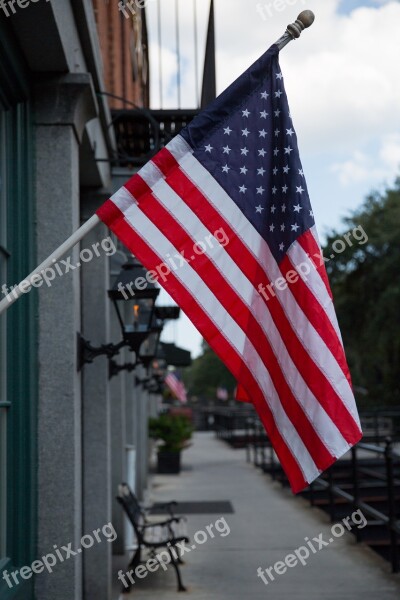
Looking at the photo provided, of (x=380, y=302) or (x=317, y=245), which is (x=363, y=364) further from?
(x=317, y=245)

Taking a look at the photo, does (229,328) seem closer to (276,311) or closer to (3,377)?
(276,311)

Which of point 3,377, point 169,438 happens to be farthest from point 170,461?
point 3,377

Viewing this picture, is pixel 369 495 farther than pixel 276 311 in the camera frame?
Yes

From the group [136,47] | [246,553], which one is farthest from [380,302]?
[246,553]

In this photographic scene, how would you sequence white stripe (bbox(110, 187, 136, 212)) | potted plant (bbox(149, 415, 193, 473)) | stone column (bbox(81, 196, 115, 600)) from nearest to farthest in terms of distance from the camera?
1. white stripe (bbox(110, 187, 136, 212))
2. stone column (bbox(81, 196, 115, 600))
3. potted plant (bbox(149, 415, 193, 473))

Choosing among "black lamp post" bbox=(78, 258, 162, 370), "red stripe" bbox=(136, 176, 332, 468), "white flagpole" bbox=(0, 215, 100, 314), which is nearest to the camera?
"white flagpole" bbox=(0, 215, 100, 314)

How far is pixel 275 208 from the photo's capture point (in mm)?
4652

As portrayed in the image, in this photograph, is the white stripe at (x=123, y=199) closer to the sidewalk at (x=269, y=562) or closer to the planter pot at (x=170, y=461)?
the sidewalk at (x=269, y=562)

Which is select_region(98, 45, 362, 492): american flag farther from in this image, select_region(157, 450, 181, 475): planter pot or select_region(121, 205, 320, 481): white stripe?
select_region(157, 450, 181, 475): planter pot

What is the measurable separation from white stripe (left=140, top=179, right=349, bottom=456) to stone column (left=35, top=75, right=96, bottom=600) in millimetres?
1462

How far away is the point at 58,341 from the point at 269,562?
5.55m

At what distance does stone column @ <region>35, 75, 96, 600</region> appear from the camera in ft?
17.7

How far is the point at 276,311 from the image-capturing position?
15.1 feet

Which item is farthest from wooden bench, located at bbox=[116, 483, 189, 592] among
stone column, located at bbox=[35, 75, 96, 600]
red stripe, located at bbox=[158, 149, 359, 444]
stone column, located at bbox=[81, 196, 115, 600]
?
red stripe, located at bbox=[158, 149, 359, 444]
